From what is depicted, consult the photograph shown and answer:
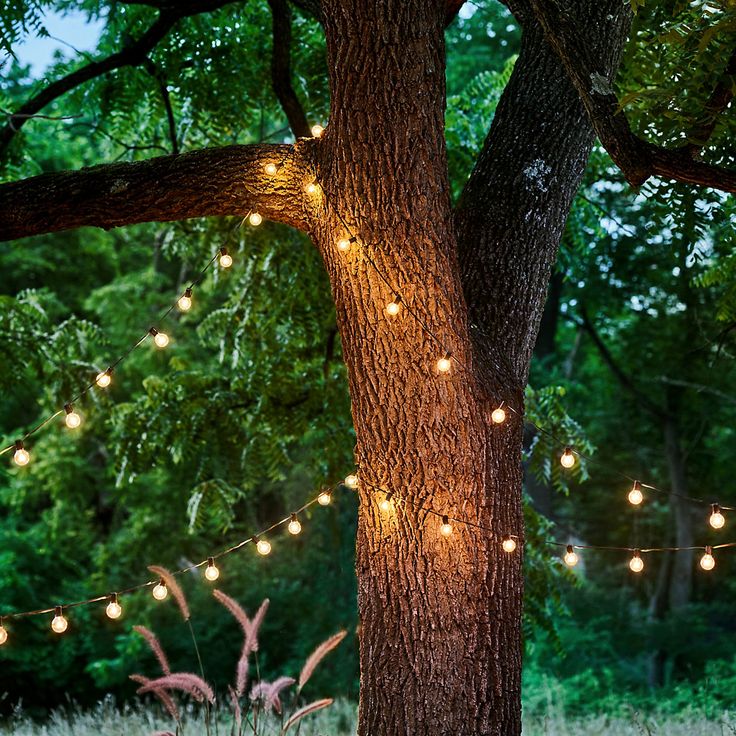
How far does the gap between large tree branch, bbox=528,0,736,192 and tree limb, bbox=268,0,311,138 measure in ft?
7.25

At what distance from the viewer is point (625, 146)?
3.06m

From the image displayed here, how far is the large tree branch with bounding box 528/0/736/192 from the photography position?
302 centimetres

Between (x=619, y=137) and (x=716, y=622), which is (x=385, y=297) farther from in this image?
(x=716, y=622)

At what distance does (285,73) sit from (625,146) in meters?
2.64

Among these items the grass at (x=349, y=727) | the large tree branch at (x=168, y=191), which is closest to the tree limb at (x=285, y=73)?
the large tree branch at (x=168, y=191)

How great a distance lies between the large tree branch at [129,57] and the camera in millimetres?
5098

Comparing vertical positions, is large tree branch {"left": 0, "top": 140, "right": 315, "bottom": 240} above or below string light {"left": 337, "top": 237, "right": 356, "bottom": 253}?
above

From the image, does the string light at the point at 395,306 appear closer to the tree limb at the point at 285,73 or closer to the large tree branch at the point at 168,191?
the large tree branch at the point at 168,191

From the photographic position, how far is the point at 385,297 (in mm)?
3191

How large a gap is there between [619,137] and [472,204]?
2.41ft

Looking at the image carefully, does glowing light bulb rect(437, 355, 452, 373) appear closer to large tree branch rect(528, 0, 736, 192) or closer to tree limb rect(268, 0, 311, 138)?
large tree branch rect(528, 0, 736, 192)

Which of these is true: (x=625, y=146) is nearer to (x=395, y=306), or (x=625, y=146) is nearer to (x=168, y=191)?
(x=395, y=306)

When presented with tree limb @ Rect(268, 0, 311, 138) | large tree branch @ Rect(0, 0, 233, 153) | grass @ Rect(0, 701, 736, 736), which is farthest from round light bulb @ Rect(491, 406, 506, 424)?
large tree branch @ Rect(0, 0, 233, 153)

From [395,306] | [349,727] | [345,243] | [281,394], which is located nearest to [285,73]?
[281,394]
